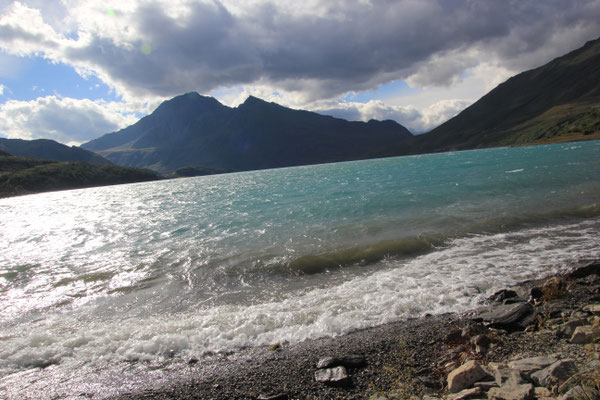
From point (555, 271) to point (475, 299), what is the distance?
4.26 m

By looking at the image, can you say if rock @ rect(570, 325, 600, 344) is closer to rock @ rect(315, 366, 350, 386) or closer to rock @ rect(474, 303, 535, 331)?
rock @ rect(474, 303, 535, 331)

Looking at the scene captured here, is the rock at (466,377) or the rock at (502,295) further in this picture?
the rock at (502,295)

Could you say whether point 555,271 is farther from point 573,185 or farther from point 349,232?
point 573,185

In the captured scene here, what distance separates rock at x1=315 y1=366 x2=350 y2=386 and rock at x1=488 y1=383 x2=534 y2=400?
9.18 ft

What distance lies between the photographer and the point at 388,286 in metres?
12.0

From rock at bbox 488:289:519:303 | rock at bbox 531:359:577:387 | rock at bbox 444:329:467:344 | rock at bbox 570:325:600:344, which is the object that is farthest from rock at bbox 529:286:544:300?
rock at bbox 531:359:577:387

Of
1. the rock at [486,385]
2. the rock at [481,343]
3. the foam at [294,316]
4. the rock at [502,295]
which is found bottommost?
the foam at [294,316]

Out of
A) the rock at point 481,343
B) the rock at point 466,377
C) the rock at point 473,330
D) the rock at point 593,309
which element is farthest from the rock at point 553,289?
the rock at point 466,377

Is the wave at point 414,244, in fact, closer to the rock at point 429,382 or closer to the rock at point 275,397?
the rock at point 275,397

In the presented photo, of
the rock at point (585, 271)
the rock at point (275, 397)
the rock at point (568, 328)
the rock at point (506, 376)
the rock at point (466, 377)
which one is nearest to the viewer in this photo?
the rock at point (506, 376)

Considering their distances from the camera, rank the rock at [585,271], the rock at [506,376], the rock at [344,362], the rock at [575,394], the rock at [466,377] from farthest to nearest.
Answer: the rock at [585,271] < the rock at [344,362] < the rock at [466,377] < the rock at [506,376] < the rock at [575,394]

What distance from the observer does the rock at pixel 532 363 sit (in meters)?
5.72

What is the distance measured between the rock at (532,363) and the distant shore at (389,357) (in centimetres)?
44

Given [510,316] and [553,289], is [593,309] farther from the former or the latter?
[510,316]
